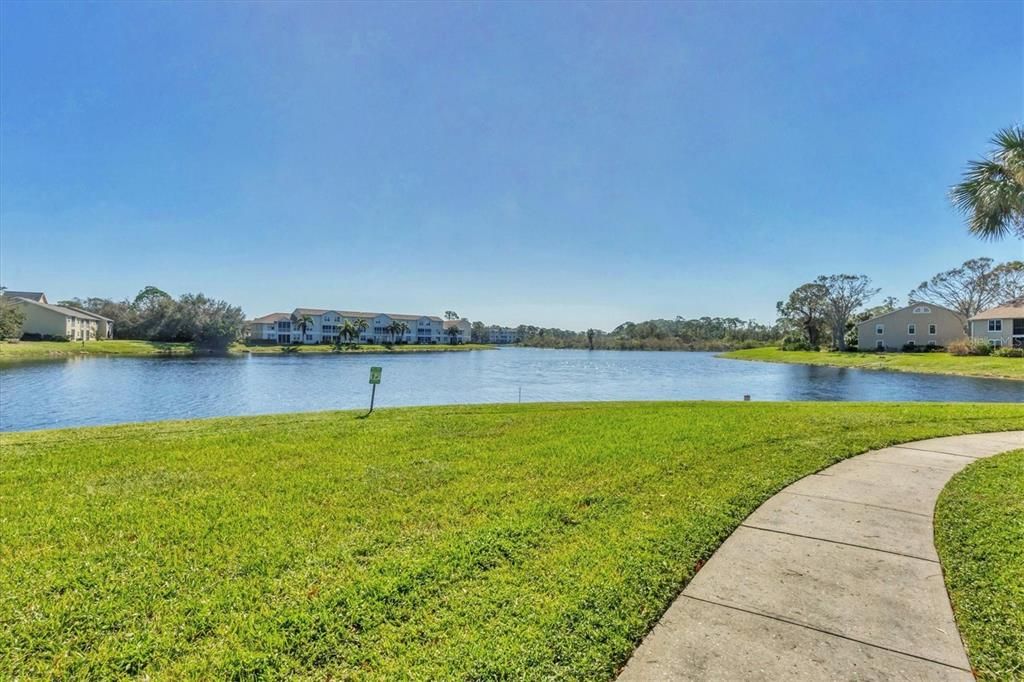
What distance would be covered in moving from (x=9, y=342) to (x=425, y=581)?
68.1m

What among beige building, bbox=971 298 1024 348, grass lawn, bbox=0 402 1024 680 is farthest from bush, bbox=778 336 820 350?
grass lawn, bbox=0 402 1024 680

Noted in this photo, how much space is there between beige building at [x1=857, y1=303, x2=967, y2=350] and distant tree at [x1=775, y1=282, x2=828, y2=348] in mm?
9247

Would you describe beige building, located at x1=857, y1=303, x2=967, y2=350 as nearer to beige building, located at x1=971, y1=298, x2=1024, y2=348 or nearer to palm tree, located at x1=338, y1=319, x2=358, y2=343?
beige building, located at x1=971, y1=298, x2=1024, y2=348

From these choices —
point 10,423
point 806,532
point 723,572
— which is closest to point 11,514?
point 723,572

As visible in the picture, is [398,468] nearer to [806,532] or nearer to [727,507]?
[727,507]

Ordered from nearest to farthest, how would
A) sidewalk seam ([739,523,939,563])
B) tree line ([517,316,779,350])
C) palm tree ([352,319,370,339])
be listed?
sidewalk seam ([739,523,939,563]) → palm tree ([352,319,370,339]) → tree line ([517,316,779,350])

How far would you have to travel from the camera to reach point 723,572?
3.17 metres

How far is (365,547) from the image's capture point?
353 centimetres

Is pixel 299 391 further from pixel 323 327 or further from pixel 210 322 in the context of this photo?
pixel 323 327

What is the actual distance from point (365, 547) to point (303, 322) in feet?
282

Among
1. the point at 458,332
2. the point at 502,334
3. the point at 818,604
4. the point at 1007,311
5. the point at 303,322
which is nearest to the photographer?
the point at 818,604

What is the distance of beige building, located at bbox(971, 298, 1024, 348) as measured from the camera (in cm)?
4088

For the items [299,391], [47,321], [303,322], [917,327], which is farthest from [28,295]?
[917,327]

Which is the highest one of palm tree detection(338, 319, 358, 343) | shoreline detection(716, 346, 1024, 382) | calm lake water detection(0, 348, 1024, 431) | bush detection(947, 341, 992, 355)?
palm tree detection(338, 319, 358, 343)
